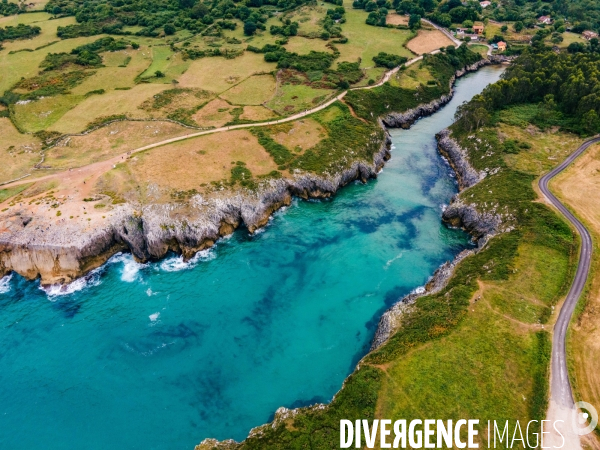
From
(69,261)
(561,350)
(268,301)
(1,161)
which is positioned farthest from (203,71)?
(561,350)

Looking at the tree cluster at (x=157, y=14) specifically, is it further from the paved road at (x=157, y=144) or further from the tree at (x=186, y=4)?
the paved road at (x=157, y=144)

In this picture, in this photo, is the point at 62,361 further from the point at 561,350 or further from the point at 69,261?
the point at 561,350

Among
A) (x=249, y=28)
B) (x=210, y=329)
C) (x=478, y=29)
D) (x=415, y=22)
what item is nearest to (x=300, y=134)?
(x=210, y=329)

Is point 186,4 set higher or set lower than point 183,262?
higher

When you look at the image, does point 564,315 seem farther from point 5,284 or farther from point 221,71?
point 221,71

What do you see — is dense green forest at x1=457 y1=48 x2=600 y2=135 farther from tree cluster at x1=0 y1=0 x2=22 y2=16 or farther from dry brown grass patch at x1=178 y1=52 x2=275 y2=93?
tree cluster at x1=0 y1=0 x2=22 y2=16

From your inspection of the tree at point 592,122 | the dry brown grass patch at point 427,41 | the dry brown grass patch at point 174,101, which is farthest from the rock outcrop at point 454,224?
the dry brown grass patch at point 174,101
